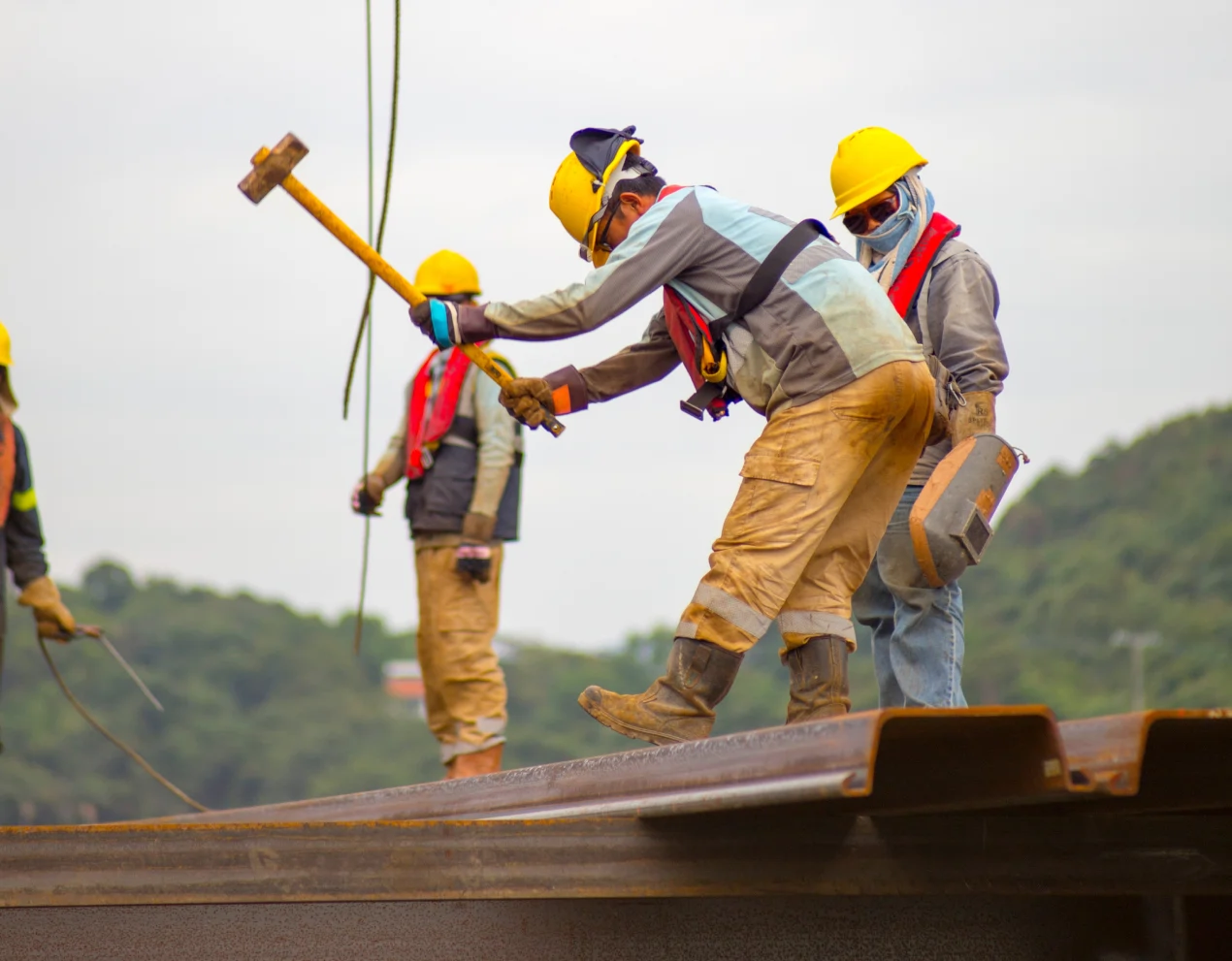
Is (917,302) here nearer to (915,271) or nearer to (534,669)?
(915,271)

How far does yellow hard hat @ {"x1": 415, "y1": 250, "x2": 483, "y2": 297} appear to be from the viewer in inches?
296

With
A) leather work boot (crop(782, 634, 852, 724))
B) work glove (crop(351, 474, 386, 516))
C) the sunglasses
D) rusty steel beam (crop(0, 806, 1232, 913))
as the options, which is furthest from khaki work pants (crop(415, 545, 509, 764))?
rusty steel beam (crop(0, 806, 1232, 913))

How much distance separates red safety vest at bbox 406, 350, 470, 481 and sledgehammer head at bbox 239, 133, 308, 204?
2559mm

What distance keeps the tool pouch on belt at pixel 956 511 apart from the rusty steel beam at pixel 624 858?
114 centimetres

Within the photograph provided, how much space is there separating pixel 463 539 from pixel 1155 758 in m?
4.45

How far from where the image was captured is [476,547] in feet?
23.0

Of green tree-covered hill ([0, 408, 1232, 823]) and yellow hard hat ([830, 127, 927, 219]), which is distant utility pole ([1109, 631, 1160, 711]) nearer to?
green tree-covered hill ([0, 408, 1232, 823])

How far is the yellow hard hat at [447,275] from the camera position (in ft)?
24.7

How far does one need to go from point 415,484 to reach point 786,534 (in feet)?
11.6

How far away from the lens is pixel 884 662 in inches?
199

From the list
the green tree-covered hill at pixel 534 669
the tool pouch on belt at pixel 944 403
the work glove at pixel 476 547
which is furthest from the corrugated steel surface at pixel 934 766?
the green tree-covered hill at pixel 534 669

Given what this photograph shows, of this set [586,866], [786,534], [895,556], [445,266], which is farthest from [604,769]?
[445,266]

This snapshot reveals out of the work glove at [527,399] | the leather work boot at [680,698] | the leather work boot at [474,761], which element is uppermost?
the work glove at [527,399]

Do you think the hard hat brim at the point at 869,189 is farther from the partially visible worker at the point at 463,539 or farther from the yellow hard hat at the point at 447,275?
the yellow hard hat at the point at 447,275
